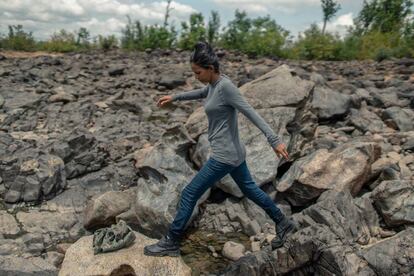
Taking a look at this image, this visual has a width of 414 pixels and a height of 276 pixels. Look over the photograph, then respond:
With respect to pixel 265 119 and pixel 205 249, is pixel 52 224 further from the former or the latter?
pixel 265 119

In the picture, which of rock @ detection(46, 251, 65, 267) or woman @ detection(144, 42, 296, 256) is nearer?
woman @ detection(144, 42, 296, 256)

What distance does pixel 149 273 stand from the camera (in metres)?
3.52

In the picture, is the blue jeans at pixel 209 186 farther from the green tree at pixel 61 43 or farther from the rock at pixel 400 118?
the green tree at pixel 61 43

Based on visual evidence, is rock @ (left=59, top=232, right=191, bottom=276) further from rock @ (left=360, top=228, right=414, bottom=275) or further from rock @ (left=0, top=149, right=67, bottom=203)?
rock @ (left=0, top=149, right=67, bottom=203)

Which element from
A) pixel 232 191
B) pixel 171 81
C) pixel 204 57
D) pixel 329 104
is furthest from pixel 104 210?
pixel 171 81

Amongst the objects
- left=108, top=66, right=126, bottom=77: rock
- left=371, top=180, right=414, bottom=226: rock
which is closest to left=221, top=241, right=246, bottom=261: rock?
left=371, top=180, right=414, bottom=226: rock

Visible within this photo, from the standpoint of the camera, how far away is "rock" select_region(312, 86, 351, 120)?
7.61 m

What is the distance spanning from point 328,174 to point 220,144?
2.04 m

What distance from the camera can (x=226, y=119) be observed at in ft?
11.1

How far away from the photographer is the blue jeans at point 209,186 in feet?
11.4

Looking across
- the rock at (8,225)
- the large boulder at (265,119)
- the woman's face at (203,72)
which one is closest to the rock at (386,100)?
the large boulder at (265,119)

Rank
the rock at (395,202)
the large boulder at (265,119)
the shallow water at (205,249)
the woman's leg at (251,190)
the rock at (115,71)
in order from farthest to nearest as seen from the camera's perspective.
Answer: the rock at (115,71) → the large boulder at (265,119) → the rock at (395,202) → the shallow water at (205,249) → the woman's leg at (251,190)

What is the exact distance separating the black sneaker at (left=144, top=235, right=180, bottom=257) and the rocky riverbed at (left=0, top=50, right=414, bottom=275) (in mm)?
67

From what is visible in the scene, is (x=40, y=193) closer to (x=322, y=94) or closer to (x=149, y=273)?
(x=149, y=273)
